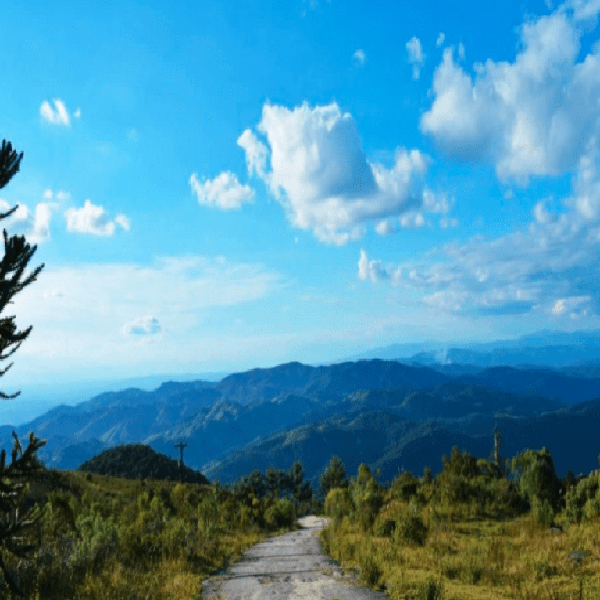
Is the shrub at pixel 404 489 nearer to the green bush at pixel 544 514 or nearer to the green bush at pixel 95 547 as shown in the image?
the green bush at pixel 544 514

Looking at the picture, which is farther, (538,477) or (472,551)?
(538,477)

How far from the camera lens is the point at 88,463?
603ft

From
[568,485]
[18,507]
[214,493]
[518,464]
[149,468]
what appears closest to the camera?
[18,507]

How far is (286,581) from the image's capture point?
13.1m

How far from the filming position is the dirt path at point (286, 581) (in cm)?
1149

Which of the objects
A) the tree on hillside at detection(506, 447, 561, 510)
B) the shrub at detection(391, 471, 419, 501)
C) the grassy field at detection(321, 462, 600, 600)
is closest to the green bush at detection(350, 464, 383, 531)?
the grassy field at detection(321, 462, 600, 600)

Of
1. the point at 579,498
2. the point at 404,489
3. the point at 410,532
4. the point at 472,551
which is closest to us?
the point at 472,551

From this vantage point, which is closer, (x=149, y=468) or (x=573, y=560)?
(x=573, y=560)

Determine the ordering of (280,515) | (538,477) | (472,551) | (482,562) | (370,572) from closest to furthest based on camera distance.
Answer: (370,572) < (482,562) < (472,551) < (538,477) < (280,515)

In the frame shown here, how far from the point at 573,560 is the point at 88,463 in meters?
200

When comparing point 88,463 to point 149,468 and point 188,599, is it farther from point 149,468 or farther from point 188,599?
point 188,599

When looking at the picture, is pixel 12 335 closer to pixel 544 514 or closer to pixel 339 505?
pixel 544 514

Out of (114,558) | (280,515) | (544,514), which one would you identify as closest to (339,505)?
(280,515)

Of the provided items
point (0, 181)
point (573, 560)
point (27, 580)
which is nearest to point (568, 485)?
point (573, 560)
